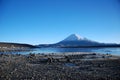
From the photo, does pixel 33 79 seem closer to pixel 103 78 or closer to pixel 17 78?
pixel 17 78

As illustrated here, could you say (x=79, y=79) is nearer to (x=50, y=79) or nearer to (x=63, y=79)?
(x=63, y=79)

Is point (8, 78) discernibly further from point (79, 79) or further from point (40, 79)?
point (79, 79)

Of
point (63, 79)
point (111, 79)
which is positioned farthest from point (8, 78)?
point (111, 79)

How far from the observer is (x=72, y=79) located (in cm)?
1630

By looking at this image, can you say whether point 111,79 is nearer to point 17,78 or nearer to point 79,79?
point 79,79

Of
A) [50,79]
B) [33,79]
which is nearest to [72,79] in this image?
[50,79]


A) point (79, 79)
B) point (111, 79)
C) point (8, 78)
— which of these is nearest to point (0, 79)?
point (8, 78)

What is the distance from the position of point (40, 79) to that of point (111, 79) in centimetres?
588

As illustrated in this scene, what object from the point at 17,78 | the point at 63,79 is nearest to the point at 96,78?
the point at 63,79

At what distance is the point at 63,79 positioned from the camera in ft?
53.3

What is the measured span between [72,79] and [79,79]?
591 mm

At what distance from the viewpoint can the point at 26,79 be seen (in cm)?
1625

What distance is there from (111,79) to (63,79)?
3979mm

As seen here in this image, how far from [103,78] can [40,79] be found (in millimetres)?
5339
